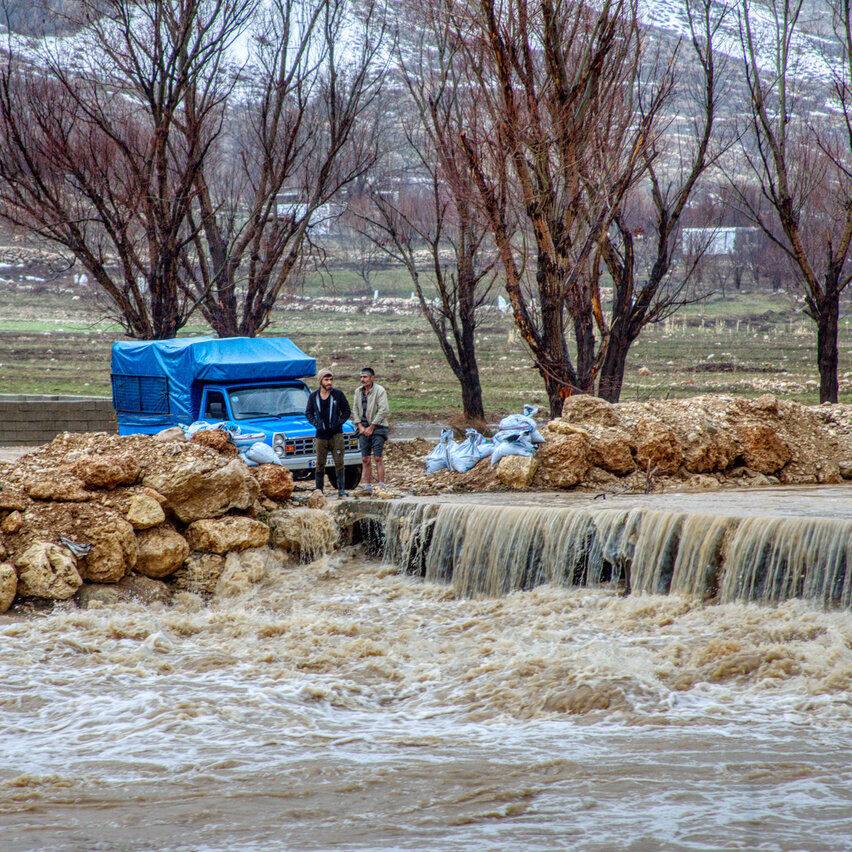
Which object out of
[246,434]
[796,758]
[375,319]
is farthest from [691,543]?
[375,319]

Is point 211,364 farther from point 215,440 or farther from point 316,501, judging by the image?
point 316,501

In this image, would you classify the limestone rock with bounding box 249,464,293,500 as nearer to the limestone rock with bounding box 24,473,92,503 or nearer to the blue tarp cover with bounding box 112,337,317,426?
the limestone rock with bounding box 24,473,92,503

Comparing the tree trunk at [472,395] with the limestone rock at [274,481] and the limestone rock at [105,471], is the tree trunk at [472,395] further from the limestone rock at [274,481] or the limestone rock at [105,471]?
the limestone rock at [105,471]

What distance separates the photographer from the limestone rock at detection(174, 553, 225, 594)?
565 inches

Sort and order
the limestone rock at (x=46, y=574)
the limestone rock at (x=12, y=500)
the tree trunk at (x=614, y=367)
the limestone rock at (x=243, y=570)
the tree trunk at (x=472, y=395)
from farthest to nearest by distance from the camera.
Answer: the tree trunk at (x=472, y=395) → the tree trunk at (x=614, y=367) → the limestone rock at (x=243, y=570) → the limestone rock at (x=12, y=500) → the limestone rock at (x=46, y=574)

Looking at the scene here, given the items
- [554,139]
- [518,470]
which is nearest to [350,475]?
[518,470]

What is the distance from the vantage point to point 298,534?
15234mm

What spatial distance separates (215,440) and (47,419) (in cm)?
1075

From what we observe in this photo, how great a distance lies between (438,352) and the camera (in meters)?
53.2

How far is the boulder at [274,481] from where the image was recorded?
51.2 feet

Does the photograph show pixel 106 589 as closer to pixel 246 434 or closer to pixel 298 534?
pixel 298 534

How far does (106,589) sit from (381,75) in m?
18.7

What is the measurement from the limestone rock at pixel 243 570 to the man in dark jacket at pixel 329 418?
1.75m

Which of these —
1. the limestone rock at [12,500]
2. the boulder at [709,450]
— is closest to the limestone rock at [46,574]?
the limestone rock at [12,500]
